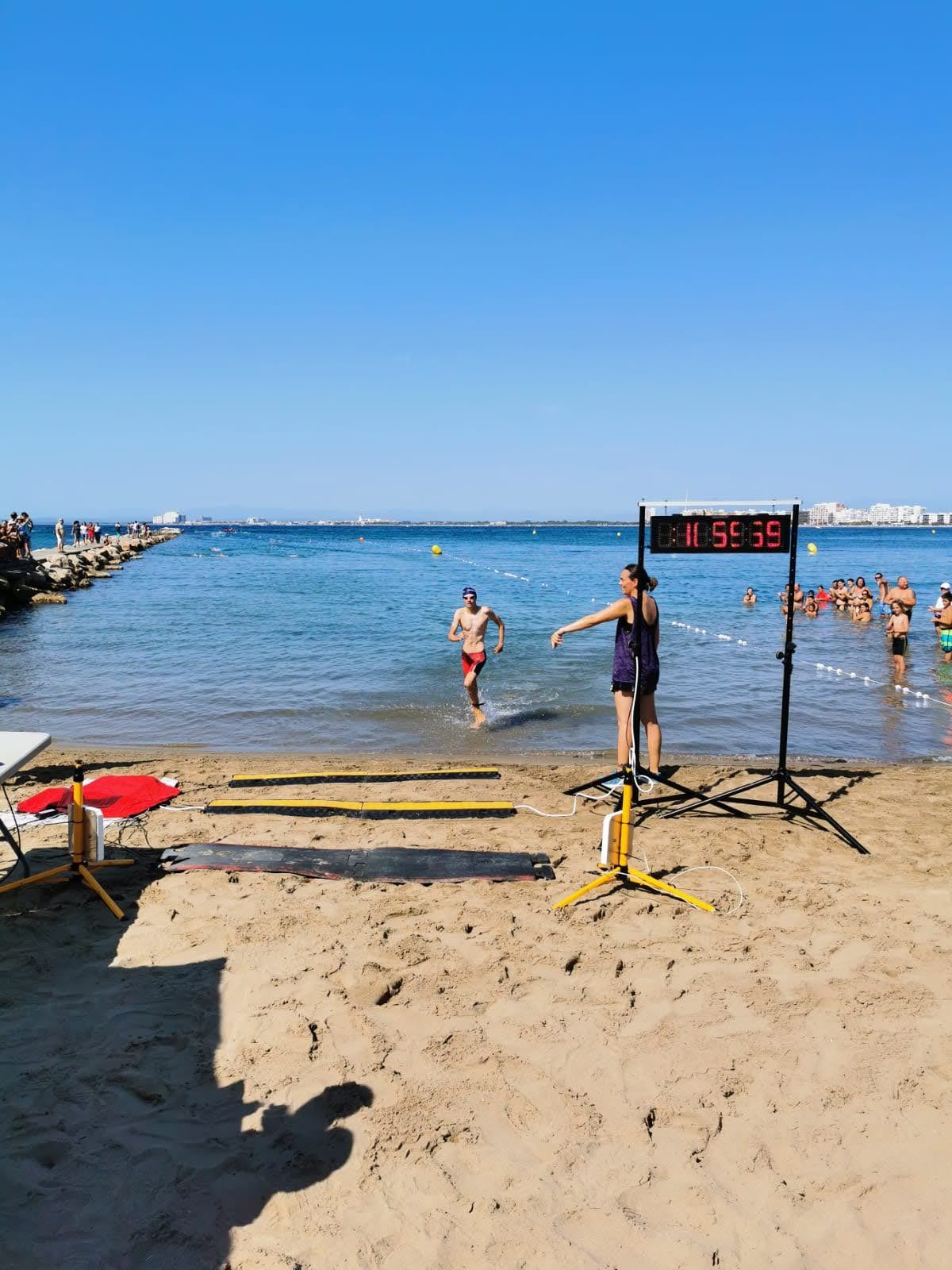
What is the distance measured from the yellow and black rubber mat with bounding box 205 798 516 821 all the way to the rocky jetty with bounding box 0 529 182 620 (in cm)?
2140

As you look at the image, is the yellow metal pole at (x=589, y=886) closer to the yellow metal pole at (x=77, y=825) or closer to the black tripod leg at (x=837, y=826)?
the black tripod leg at (x=837, y=826)

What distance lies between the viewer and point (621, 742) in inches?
293

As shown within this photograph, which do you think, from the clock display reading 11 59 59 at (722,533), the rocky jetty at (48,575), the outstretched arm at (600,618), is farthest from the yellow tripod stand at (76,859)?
the rocky jetty at (48,575)

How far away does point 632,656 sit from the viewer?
746cm

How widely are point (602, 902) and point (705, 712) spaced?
773cm

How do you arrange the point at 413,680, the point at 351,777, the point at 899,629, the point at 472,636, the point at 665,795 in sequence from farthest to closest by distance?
the point at 899,629 → the point at 413,680 → the point at 472,636 → the point at 351,777 → the point at 665,795

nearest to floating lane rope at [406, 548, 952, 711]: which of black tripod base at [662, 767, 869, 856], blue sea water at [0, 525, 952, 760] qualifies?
blue sea water at [0, 525, 952, 760]

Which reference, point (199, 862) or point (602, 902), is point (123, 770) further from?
point (602, 902)

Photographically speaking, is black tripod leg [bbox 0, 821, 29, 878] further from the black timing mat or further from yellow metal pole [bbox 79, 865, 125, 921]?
the black timing mat

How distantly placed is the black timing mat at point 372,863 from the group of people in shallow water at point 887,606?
2822mm

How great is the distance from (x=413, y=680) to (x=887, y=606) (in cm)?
1581

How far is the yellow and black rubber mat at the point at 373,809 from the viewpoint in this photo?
22.7 feet

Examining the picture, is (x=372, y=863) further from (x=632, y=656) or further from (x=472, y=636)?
(x=472, y=636)

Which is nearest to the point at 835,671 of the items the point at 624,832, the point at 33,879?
the point at 624,832
